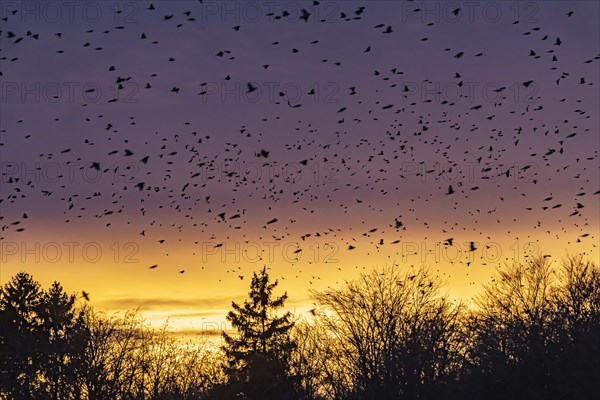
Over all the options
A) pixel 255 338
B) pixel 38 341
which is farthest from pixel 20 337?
pixel 255 338

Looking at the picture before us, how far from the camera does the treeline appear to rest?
55750mm

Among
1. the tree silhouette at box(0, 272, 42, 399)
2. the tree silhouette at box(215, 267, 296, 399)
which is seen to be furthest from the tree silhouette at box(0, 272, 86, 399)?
the tree silhouette at box(215, 267, 296, 399)

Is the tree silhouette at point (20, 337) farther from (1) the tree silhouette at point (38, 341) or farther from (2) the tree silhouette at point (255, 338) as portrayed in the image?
(2) the tree silhouette at point (255, 338)

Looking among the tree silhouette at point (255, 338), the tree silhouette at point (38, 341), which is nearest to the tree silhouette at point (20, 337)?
the tree silhouette at point (38, 341)

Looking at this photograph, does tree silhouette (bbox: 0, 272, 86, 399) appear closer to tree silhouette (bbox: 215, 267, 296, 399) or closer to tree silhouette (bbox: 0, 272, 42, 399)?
tree silhouette (bbox: 0, 272, 42, 399)

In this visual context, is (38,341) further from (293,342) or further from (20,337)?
(293,342)

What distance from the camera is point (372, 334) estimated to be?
59438 mm

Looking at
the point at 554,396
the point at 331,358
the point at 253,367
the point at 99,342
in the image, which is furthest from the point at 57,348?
the point at 554,396

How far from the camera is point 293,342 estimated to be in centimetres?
6281

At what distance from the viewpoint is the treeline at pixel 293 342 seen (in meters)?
55.8

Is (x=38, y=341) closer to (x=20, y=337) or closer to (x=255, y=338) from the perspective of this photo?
(x=20, y=337)

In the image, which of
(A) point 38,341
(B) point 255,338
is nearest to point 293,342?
(B) point 255,338

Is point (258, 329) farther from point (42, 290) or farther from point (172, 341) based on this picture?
point (42, 290)

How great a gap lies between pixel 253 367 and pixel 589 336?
28.5 m
